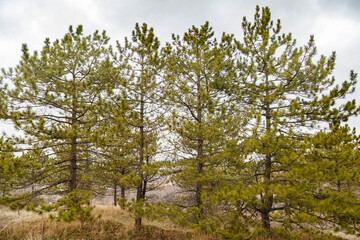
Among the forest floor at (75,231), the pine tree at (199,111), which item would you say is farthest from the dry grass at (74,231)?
the pine tree at (199,111)

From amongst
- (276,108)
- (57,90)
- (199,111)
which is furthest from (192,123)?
(57,90)

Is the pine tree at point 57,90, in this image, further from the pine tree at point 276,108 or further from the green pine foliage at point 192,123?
the pine tree at point 276,108

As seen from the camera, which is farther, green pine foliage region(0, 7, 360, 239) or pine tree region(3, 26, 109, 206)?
pine tree region(3, 26, 109, 206)

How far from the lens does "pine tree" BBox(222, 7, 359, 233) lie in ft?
15.6

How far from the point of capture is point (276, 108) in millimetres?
6734

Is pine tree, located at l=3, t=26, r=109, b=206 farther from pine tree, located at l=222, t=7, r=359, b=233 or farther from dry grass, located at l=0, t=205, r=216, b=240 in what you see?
pine tree, located at l=222, t=7, r=359, b=233

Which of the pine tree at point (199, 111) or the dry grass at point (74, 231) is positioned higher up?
the pine tree at point (199, 111)

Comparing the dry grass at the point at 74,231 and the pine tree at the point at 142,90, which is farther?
the pine tree at the point at 142,90

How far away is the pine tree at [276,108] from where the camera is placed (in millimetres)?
4758

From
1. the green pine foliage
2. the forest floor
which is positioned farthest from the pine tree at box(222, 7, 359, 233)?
the forest floor

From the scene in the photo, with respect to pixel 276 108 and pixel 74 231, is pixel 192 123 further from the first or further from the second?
pixel 74 231

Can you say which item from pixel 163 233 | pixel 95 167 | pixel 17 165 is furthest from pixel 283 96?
pixel 17 165

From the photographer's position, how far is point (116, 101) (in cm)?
712

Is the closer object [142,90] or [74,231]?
[74,231]
